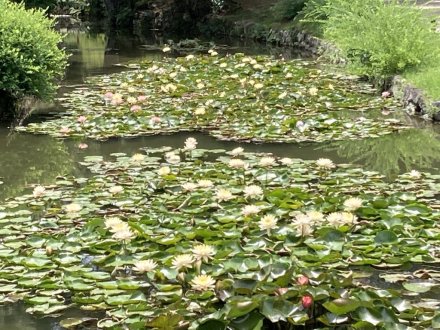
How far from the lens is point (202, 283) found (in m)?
2.87

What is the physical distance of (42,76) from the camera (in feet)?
25.4

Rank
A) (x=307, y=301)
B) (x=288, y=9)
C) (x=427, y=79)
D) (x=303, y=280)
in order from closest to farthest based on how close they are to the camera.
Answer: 1. (x=307, y=301)
2. (x=303, y=280)
3. (x=427, y=79)
4. (x=288, y=9)

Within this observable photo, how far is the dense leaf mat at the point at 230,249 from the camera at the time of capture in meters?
2.65

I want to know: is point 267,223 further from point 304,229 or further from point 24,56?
point 24,56

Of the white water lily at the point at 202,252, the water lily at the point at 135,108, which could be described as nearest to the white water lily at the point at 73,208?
the white water lily at the point at 202,252

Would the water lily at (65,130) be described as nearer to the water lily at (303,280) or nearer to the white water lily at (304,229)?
the white water lily at (304,229)

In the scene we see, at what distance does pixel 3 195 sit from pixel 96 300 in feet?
7.29

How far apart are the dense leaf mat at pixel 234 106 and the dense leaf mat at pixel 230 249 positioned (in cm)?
168

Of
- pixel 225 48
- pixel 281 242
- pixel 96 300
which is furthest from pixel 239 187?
pixel 225 48

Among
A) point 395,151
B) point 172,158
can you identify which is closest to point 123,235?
point 172,158

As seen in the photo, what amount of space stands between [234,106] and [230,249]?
4.39 m

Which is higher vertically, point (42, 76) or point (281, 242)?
point (42, 76)

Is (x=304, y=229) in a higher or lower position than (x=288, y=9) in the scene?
lower

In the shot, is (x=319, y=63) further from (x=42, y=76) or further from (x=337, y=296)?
(x=337, y=296)
